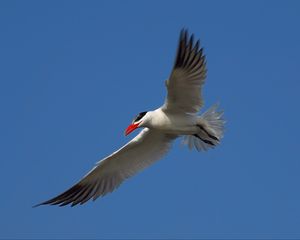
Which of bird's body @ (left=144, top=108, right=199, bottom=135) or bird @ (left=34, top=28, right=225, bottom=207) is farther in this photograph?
bird's body @ (left=144, top=108, right=199, bottom=135)

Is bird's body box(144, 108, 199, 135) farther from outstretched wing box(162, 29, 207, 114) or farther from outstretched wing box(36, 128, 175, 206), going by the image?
outstretched wing box(36, 128, 175, 206)

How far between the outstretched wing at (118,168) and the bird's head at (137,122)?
799mm

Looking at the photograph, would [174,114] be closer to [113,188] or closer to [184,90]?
[184,90]

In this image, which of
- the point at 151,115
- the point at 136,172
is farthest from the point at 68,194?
the point at 151,115

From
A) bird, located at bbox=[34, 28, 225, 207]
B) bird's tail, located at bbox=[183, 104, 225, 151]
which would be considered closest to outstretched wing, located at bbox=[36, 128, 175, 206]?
bird, located at bbox=[34, 28, 225, 207]

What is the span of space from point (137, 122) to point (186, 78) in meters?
1.28

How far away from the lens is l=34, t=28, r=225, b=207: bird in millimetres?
11234

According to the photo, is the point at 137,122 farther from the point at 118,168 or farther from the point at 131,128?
the point at 118,168

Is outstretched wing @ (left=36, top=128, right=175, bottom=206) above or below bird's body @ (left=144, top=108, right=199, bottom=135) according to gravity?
below

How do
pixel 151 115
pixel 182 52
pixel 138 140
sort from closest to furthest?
1. pixel 182 52
2. pixel 151 115
3. pixel 138 140

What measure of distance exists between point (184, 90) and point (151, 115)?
80cm

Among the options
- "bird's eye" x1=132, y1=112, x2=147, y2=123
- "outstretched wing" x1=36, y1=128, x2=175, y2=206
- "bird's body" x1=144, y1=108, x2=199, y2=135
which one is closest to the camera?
"bird's body" x1=144, y1=108, x2=199, y2=135

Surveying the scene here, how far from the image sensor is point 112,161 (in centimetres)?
1279

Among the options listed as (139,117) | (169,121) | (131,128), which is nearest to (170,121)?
(169,121)
